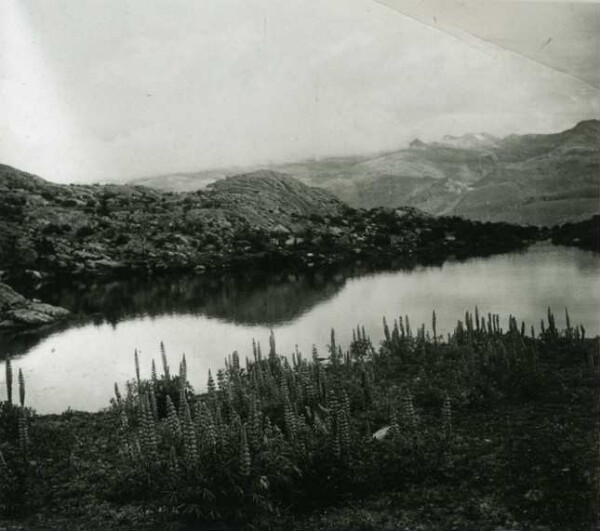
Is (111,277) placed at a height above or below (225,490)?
above

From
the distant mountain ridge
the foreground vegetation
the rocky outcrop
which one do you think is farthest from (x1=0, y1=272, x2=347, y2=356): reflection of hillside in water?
the foreground vegetation

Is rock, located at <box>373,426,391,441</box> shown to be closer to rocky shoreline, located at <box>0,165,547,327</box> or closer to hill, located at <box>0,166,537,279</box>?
rocky shoreline, located at <box>0,165,547,327</box>

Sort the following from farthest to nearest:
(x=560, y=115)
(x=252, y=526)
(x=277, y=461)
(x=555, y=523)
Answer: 1. (x=560, y=115)
2. (x=277, y=461)
3. (x=252, y=526)
4. (x=555, y=523)

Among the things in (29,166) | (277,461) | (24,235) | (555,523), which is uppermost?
(29,166)

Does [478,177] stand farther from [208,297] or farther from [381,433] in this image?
[208,297]

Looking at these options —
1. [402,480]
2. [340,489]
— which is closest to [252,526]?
[340,489]

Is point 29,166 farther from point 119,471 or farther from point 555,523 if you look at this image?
point 555,523
